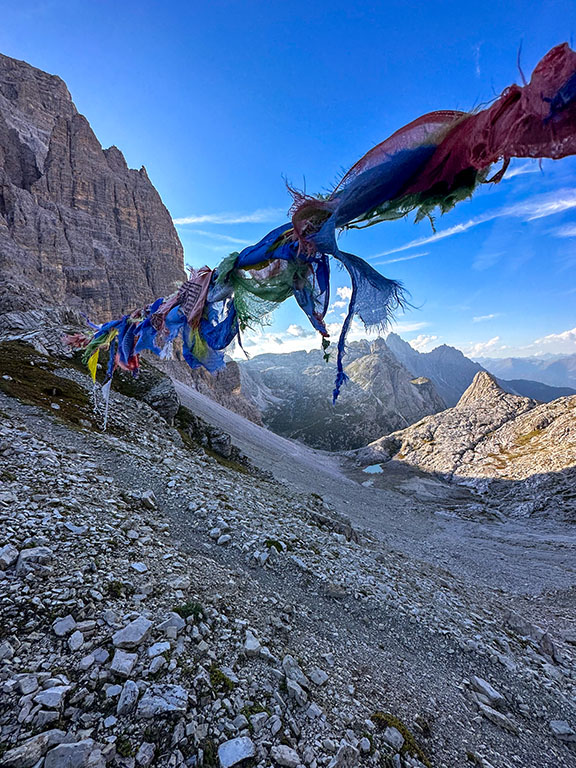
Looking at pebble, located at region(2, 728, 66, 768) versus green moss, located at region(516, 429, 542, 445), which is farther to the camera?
green moss, located at region(516, 429, 542, 445)

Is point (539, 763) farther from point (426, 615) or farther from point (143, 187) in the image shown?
point (143, 187)

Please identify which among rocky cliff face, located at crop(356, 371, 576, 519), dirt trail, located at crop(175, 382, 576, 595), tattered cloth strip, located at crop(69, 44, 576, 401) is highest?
tattered cloth strip, located at crop(69, 44, 576, 401)

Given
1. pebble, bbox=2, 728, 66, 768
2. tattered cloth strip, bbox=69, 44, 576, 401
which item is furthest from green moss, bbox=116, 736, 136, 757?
tattered cloth strip, bbox=69, 44, 576, 401

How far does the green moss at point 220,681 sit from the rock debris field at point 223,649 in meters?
0.02

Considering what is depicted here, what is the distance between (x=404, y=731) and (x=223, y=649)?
8.34 ft

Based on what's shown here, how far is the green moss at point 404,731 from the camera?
3.83 meters

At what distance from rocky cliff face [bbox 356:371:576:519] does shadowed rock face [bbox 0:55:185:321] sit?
90.5 metres

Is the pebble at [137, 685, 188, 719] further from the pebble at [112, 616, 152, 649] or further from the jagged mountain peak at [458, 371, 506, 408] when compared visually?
the jagged mountain peak at [458, 371, 506, 408]

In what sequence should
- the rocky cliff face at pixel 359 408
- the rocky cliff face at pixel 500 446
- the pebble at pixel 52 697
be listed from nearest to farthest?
the pebble at pixel 52 697 → the rocky cliff face at pixel 500 446 → the rocky cliff face at pixel 359 408

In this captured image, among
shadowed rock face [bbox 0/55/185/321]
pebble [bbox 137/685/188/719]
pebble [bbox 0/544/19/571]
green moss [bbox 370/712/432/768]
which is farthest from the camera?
shadowed rock face [bbox 0/55/185/321]

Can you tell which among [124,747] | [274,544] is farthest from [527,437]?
[124,747]

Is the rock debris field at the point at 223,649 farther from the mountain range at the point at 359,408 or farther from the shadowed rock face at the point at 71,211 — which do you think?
the mountain range at the point at 359,408

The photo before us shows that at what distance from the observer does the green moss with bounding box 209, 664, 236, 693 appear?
363cm

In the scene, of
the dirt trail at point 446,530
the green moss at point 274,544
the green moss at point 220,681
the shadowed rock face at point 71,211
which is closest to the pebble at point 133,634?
the green moss at point 220,681
